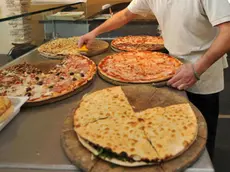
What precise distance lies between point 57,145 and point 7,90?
0.57 metres

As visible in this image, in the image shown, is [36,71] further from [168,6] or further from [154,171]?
[154,171]

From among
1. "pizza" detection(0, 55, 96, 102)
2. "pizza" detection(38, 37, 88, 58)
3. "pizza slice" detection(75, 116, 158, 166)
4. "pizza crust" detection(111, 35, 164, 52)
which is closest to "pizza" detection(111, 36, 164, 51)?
"pizza crust" detection(111, 35, 164, 52)

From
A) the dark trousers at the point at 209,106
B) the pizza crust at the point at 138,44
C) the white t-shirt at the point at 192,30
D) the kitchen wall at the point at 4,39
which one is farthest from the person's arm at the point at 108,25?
the dark trousers at the point at 209,106

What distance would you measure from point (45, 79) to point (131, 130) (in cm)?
71

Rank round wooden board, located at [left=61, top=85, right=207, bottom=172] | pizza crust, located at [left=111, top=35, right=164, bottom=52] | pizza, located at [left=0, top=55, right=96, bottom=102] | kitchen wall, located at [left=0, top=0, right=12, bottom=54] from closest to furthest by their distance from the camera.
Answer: round wooden board, located at [left=61, top=85, right=207, bottom=172]
pizza, located at [left=0, top=55, right=96, bottom=102]
kitchen wall, located at [left=0, top=0, right=12, bottom=54]
pizza crust, located at [left=111, top=35, right=164, bottom=52]

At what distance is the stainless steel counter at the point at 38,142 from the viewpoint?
2.58 feet

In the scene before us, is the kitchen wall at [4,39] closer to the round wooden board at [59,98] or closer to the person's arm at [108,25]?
the person's arm at [108,25]

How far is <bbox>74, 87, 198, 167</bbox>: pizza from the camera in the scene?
2.55 feet

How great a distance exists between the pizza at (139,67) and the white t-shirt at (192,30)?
0.11m

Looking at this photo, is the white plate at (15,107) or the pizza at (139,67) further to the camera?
the pizza at (139,67)

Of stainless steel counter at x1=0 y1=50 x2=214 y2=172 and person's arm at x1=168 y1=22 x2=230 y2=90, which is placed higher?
person's arm at x1=168 y1=22 x2=230 y2=90

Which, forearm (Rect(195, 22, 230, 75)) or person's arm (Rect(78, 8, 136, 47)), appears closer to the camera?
forearm (Rect(195, 22, 230, 75))

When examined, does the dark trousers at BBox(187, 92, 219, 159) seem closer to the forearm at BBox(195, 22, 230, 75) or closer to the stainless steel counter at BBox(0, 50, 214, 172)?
the forearm at BBox(195, 22, 230, 75)

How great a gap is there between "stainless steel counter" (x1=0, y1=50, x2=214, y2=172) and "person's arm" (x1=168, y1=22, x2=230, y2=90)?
0.50 metres
